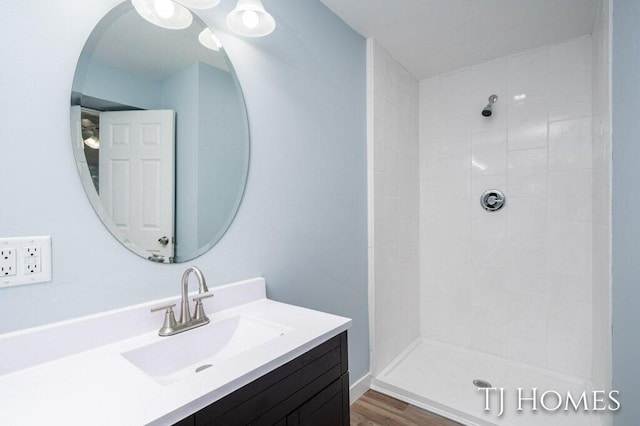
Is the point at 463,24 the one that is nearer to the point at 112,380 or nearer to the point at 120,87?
the point at 120,87

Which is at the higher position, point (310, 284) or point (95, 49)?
point (95, 49)

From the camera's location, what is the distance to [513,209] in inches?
97.9

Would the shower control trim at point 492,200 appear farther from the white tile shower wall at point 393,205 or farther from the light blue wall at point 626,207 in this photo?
the light blue wall at point 626,207

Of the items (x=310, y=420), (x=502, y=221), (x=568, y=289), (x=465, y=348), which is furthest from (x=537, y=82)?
(x=310, y=420)

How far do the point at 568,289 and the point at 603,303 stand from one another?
0.67m

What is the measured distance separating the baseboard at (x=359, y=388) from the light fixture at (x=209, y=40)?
1.98 m

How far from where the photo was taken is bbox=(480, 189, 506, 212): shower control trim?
8.27 feet

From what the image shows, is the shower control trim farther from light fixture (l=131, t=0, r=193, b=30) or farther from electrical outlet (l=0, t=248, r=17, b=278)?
electrical outlet (l=0, t=248, r=17, b=278)

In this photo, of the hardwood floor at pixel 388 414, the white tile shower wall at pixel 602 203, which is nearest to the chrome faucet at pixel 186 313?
the hardwood floor at pixel 388 414

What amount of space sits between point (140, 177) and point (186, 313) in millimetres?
487

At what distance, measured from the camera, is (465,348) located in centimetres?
269

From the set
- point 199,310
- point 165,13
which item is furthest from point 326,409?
point 165,13

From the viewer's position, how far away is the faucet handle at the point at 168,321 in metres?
1.06

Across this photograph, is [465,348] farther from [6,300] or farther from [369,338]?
[6,300]
